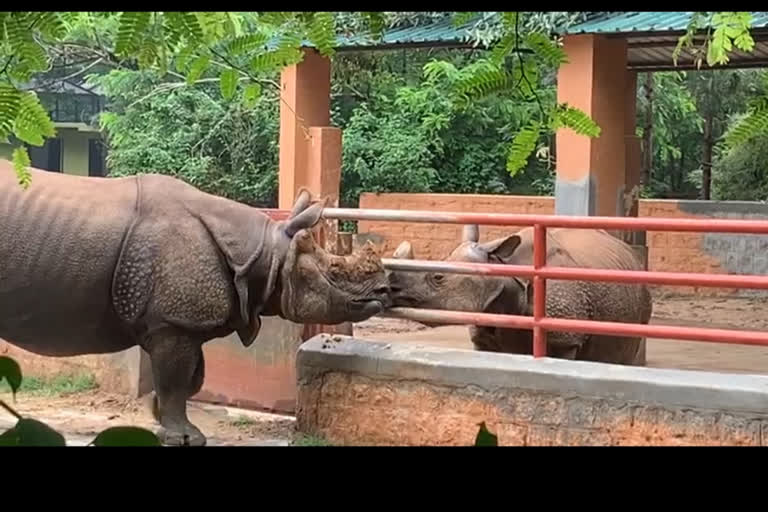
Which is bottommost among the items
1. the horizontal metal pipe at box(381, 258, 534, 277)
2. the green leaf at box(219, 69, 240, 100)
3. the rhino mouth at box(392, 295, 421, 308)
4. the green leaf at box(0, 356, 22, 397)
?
the rhino mouth at box(392, 295, 421, 308)

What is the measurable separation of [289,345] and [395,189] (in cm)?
1096

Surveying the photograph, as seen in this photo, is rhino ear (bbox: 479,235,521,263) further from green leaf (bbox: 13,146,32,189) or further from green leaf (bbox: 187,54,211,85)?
green leaf (bbox: 13,146,32,189)

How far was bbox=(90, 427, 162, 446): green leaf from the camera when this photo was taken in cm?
146

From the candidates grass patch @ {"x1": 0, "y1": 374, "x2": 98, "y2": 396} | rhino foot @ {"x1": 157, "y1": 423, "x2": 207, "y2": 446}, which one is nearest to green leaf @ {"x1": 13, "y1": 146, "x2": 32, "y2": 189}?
rhino foot @ {"x1": 157, "y1": 423, "x2": 207, "y2": 446}

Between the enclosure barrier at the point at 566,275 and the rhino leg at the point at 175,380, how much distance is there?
1.07m

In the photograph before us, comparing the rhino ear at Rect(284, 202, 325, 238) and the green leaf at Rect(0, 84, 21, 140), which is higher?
the green leaf at Rect(0, 84, 21, 140)

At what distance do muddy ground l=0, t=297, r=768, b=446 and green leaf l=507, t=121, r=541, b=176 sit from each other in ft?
13.9

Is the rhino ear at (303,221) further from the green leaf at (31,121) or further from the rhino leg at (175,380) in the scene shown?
the green leaf at (31,121)

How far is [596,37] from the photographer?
11.2m

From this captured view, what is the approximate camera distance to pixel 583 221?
6.42 meters

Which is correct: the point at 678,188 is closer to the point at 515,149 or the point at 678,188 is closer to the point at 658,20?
the point at 658,20

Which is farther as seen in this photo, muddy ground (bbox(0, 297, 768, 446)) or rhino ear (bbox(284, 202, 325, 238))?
muddy ground (bbox(0, 297, 768, 446))

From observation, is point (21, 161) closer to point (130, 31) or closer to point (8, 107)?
point (8, 107)

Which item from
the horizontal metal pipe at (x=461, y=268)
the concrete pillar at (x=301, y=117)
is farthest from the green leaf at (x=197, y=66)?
the concrete pillar at (x=301, y=117)
